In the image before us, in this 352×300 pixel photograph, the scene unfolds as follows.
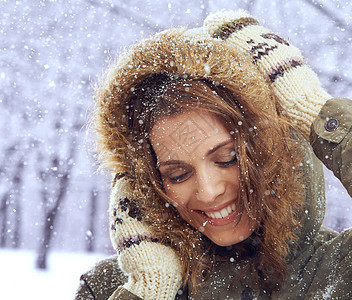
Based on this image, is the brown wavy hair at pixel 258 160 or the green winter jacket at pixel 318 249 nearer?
the green winter jacket at pixel 318 249

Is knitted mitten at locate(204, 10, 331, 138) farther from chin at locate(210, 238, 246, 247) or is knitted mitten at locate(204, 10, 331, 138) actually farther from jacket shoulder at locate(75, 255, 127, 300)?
jacket shoulder at locate(75, 255, 127, 300)

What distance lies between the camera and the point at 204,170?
1629mm

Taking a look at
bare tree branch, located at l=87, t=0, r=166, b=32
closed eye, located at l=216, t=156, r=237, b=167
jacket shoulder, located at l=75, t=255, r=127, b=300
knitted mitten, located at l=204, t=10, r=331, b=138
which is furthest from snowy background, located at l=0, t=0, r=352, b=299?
closed eye, located at l=216, t=156, r=237, b=167

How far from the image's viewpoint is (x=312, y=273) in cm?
164

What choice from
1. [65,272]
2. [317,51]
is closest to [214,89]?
[317,51]

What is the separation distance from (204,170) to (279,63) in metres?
0.49

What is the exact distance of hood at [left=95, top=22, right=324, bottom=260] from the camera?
1681mm

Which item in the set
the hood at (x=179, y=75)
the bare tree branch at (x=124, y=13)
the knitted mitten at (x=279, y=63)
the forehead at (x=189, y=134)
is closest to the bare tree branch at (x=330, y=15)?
the bare tree branch at (x=124, y=13)

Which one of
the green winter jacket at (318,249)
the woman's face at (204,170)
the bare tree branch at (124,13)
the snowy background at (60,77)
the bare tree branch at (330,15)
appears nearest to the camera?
the green winter jacket at (318,249)

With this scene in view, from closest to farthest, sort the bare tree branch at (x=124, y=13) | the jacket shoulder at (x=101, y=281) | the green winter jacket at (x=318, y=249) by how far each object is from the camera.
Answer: the green winter jacket at (x=318, y=249) < the jacket shoulder at (x=101, y=281) < the bare tree branch at (x=124, y=13)

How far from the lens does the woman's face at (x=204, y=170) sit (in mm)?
1633

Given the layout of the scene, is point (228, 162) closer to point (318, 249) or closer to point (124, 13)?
point (318, 249)

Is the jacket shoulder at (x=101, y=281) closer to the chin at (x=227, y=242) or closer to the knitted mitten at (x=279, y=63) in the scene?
the chin at (x=227, y=242)

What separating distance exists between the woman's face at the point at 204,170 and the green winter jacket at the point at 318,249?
174 millimetres
